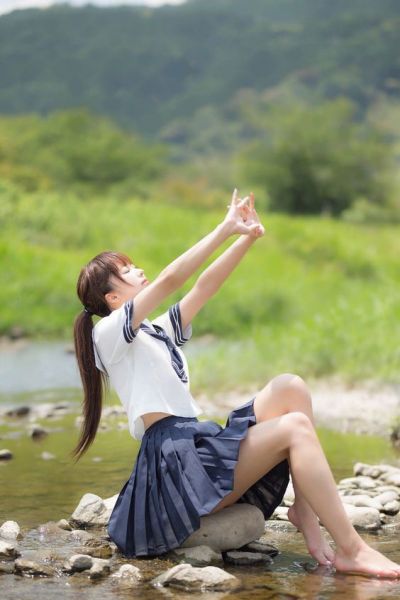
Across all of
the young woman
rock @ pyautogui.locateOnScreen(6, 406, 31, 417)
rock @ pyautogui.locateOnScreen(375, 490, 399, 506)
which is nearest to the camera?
the young woman

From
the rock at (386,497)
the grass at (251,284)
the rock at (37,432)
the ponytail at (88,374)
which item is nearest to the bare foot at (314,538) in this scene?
the ponytail at (88,374)

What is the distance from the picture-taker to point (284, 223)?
79.5ft

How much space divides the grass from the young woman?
4258 millimetres

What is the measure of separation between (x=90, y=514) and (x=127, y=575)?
752 millimetres

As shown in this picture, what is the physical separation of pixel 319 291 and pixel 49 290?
14.1 feet

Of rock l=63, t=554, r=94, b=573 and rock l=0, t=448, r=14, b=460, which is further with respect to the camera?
rock l=0, t=448, r=14, b=460

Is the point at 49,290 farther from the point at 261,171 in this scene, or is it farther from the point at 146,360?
the point at 261,171

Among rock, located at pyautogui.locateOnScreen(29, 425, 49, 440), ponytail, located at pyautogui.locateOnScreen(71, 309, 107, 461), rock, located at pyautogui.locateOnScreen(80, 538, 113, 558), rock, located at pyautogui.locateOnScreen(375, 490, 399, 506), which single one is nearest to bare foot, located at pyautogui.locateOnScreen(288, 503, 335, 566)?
rock, located at pyautogui.locateOnScreen(80, 538, 113, 558)

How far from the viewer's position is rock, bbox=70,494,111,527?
4.29 m

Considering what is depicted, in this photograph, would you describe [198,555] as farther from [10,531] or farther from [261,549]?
[10,531]

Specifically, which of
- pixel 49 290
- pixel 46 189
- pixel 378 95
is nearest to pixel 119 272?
pixel 49 290

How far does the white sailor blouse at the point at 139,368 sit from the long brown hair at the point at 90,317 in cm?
4

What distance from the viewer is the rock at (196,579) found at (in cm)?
344

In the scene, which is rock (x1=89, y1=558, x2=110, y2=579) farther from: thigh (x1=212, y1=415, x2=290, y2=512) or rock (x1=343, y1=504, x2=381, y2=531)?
rock (x1=343, y1=504, x2=381, y2=531)
